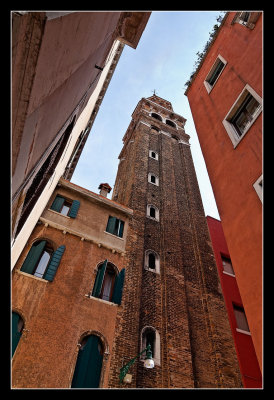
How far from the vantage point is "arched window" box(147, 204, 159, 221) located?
52.7 ft

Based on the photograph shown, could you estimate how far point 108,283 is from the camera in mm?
11023

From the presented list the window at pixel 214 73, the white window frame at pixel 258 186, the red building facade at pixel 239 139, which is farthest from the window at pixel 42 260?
the window at pixel 214 73

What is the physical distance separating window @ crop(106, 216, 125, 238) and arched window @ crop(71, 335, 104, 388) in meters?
5.06

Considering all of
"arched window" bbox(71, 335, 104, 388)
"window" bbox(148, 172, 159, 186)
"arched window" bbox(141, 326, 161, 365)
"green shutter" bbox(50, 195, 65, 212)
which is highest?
"window" bbox(148, 172, 159, 186)

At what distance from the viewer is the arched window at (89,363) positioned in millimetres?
7804

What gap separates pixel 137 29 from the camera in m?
11.1

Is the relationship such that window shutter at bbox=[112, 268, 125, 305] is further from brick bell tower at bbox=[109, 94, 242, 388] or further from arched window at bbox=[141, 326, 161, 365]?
arched window at bbox=[141, 326, 161, 365]

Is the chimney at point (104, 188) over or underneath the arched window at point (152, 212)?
over

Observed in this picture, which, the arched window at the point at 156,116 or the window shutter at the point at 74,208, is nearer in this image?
the window shutter at the point at 74,208

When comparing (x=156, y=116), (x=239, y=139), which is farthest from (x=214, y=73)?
(x=156, y=116)

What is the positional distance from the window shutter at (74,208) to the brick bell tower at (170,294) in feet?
10.2

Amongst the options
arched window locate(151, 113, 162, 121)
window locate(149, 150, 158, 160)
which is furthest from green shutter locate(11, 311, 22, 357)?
arched window locate(151, 113, 162, 121)

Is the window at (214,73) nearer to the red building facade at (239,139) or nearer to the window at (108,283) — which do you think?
the red building facade at (239,139)
